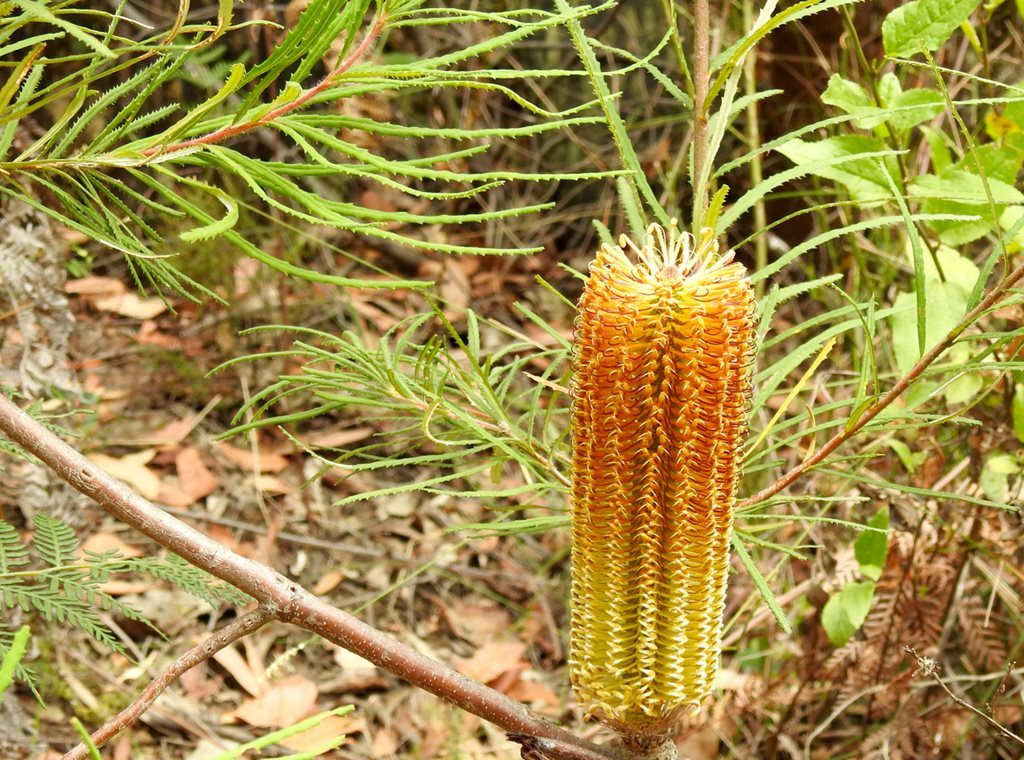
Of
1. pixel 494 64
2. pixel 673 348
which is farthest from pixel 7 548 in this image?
pixel 494 64

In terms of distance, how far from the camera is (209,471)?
222cm

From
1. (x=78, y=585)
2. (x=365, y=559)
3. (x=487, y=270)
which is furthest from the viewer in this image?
(x=487, y=270)

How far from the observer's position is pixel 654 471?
627mm

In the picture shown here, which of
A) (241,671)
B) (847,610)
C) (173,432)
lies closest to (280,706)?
(241,671)

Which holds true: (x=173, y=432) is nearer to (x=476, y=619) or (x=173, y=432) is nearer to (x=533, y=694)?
(x=476, y=619)

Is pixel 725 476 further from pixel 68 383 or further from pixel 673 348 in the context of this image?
pixel 68 383

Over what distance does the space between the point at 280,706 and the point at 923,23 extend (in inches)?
56.3

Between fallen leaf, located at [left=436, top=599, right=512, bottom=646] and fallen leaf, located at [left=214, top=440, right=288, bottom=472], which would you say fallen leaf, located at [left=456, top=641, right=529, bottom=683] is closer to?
fallen leaf, located at [left=436, top=599, right=512, bottom=646]

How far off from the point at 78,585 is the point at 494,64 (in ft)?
6.65

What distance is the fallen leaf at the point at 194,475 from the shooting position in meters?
2.14

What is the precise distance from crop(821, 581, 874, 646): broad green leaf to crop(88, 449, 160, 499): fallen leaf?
4.17 ft

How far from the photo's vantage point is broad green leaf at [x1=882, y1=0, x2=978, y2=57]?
2.81ft

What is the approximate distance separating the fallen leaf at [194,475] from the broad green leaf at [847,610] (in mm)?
1294

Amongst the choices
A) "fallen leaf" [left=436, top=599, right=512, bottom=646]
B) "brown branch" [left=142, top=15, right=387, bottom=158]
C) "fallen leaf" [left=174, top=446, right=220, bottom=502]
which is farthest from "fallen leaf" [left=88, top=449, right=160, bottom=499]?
"brown branch" [left=142, top=15, right=387, bottom=158]
